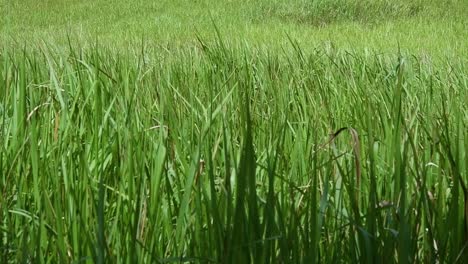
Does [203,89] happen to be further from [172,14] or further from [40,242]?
[172,14]

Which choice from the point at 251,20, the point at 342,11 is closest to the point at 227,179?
the point at 251,20

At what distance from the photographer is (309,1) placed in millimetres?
6734

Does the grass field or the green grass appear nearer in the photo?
the grass field

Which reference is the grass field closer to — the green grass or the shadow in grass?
the green grass

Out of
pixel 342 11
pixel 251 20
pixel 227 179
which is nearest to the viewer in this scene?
pixel 227 179

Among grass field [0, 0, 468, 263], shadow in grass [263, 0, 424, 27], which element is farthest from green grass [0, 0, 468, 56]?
grass field [0, 0, 468, 263]

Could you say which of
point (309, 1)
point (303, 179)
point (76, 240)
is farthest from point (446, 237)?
point (309, 1)

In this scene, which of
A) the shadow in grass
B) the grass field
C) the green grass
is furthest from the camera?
the shadow in grass

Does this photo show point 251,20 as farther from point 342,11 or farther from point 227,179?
point 227,179

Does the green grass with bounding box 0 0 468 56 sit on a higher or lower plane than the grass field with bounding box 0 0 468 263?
higher

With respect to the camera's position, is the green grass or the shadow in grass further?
the shadow in grass

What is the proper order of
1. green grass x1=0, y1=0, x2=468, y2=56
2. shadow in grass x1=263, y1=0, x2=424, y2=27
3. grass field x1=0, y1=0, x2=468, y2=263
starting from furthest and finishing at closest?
shadow in grass x1=263, y1=0, x2=424, y2=27 → green grass x1=0, y1=0, x2=468, y2=56 → grass field x1=0, y1=0, x2=468, y2=263

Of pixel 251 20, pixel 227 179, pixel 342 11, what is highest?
pixel 342 11

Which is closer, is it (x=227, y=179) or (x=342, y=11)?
(x=227, y=179)
